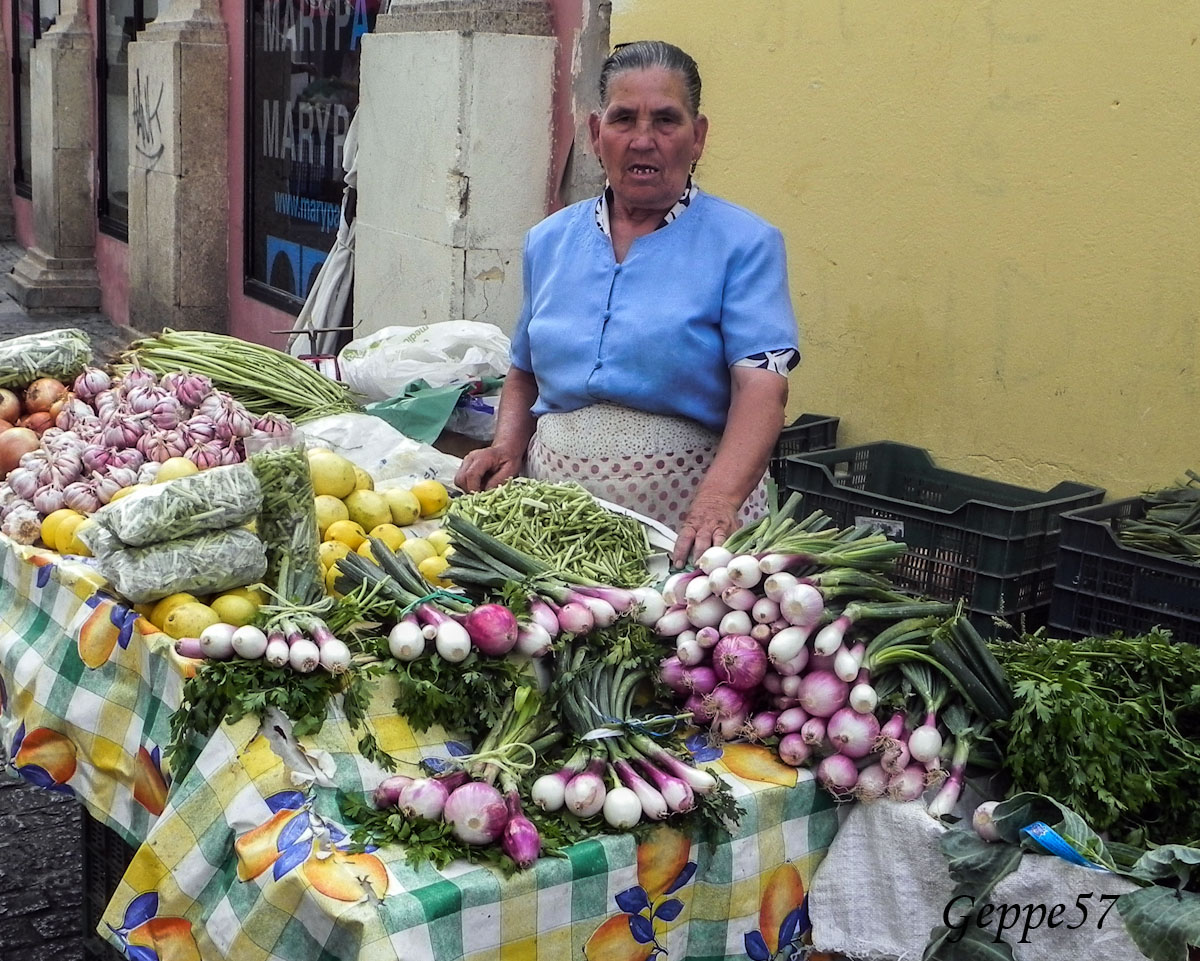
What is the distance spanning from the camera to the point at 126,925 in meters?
2.36

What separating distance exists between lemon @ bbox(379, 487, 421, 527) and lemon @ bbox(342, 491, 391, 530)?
0.13 ft

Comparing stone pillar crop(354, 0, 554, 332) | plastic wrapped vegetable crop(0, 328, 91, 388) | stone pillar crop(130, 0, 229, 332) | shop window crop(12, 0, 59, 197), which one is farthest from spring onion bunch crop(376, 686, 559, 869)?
shop window crop(12, 0, 59, 197)

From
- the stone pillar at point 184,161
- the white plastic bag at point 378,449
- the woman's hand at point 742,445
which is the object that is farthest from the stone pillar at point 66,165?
the woman's hand at point 742,445

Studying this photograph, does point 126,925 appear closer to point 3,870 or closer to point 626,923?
point 626,923

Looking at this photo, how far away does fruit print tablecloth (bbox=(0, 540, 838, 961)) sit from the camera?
2.04 meters

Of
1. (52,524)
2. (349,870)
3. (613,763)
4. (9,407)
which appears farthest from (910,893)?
(9,407)

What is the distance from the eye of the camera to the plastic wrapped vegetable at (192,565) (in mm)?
2617

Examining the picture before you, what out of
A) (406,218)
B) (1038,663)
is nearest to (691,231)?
(1038,663)

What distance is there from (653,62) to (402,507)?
1.21 m

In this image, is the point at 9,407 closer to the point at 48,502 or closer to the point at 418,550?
the point at 48,502

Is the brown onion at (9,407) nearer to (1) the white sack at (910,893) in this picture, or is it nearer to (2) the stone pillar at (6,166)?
(1) the white sack at (910,893)

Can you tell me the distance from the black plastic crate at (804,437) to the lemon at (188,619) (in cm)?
259

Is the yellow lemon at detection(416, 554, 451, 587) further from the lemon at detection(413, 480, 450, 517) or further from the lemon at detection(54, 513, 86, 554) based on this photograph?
the lemon at detection(54, 513, 86, 554)

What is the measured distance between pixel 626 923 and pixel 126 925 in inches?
34.2
